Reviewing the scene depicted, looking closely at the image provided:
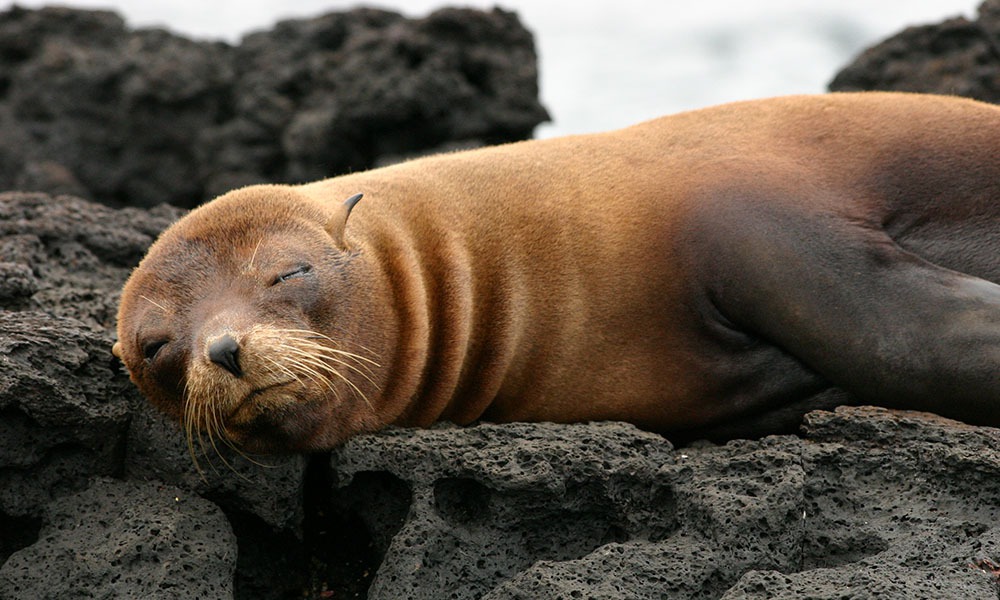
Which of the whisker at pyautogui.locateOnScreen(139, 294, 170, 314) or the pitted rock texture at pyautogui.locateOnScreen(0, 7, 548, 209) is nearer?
the whisker at pyautogui.locateOnScreen(139, 294, 170, 314)

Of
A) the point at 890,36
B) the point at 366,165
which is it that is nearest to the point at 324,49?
the point at 366,165

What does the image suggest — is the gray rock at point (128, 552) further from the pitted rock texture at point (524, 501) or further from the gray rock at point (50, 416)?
the gray rock at point (50, 416)

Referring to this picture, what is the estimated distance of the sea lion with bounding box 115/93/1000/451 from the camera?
195 inches

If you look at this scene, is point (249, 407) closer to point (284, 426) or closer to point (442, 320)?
point (284, 426)

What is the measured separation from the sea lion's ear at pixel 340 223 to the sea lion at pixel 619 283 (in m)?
0.01

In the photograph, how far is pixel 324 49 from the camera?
1262cm

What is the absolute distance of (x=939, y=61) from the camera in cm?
994

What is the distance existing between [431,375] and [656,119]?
1.85m

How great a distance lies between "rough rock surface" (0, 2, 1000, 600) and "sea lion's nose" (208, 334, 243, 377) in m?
0.56

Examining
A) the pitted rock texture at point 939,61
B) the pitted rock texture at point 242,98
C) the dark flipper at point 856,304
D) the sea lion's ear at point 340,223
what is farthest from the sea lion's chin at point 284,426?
the pitted rock texture at point 242,98

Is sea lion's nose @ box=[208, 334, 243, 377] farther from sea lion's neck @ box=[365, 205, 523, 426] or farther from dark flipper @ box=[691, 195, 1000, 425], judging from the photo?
dark flipper @ box=[691, 195, 1000, 425]

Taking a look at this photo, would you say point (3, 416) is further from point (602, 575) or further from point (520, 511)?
point (602, 575)

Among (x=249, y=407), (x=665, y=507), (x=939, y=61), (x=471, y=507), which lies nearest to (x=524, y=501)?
(x=471, y=507)

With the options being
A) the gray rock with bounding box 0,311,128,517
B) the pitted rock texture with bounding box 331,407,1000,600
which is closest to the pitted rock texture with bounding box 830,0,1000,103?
the pitted rock texture with bounding box 331,407,1000,600
